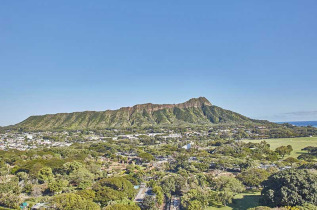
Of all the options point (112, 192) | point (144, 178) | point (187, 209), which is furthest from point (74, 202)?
point (144, 178)

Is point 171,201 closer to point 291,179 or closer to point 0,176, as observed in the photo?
point 291,179

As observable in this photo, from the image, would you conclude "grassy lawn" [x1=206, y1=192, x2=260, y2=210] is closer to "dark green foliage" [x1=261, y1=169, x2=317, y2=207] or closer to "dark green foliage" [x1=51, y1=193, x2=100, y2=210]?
"dark green foliage" [x1=261, y1=169, x2=317, y2=207]

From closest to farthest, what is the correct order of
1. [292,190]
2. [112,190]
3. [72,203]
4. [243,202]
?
[72,203] → [292,190] → [112,190] → [243,202]

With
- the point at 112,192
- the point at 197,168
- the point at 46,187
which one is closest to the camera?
the point at 112,192

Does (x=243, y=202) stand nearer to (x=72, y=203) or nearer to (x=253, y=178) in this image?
(x=253, y=178)

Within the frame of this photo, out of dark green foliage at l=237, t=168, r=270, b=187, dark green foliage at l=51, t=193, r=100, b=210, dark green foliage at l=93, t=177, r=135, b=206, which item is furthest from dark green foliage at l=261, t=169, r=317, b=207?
dark green foliage at l=51, t=193, r=100, b=210

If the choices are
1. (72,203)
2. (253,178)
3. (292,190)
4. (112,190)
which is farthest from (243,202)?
(72,203)
